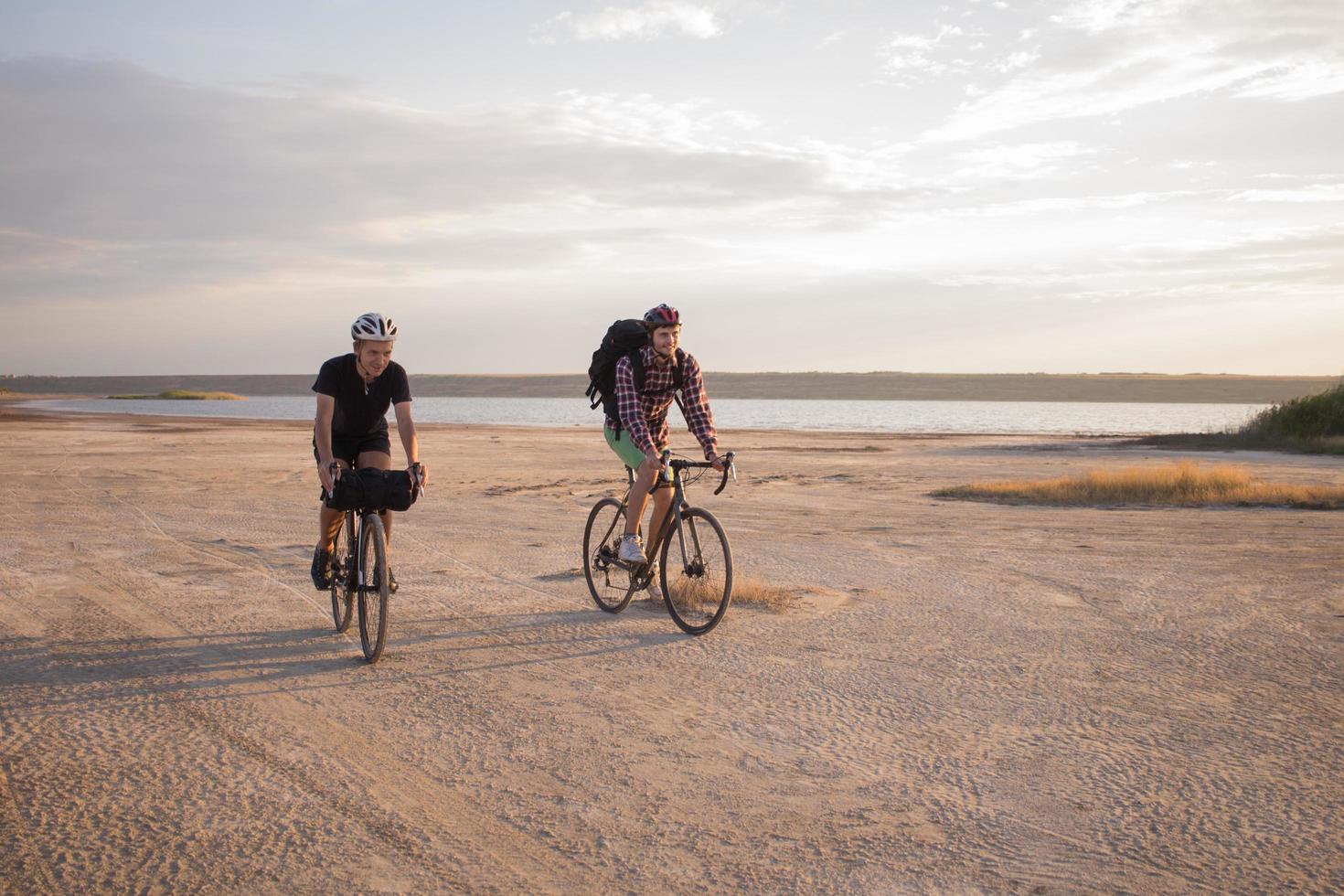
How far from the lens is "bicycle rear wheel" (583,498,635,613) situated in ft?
25.2

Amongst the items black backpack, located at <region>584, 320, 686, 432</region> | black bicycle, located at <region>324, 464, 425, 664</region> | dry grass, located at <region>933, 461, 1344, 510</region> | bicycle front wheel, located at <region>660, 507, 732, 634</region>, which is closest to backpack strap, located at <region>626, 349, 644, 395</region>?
black backpack, located at <region>584, 320, 686, 432</region>

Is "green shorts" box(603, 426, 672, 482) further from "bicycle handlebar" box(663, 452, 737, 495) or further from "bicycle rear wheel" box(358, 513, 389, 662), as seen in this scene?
"bicycle rear wheel" box(358, 513, 389, 662)

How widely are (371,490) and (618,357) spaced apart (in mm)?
2041

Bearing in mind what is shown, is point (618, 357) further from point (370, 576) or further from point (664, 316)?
point (370, 576)

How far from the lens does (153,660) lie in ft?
19.9

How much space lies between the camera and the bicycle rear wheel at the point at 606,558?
768 cm

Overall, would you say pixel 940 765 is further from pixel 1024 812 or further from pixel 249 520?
pixel 249 520

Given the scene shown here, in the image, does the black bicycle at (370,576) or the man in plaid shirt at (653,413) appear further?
the man in plaid shirt at (653,413)

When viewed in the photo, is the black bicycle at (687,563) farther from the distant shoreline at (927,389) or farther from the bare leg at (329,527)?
the distant shoreline at (927,389)

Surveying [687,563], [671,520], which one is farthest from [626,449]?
[687,563]

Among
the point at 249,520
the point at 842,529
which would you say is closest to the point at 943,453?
the point at 842,529

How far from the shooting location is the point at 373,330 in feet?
19.8

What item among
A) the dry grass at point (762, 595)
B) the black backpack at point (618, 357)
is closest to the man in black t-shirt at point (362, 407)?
the black backpack at point (618, 357)

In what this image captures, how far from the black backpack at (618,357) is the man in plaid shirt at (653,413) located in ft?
0.07
